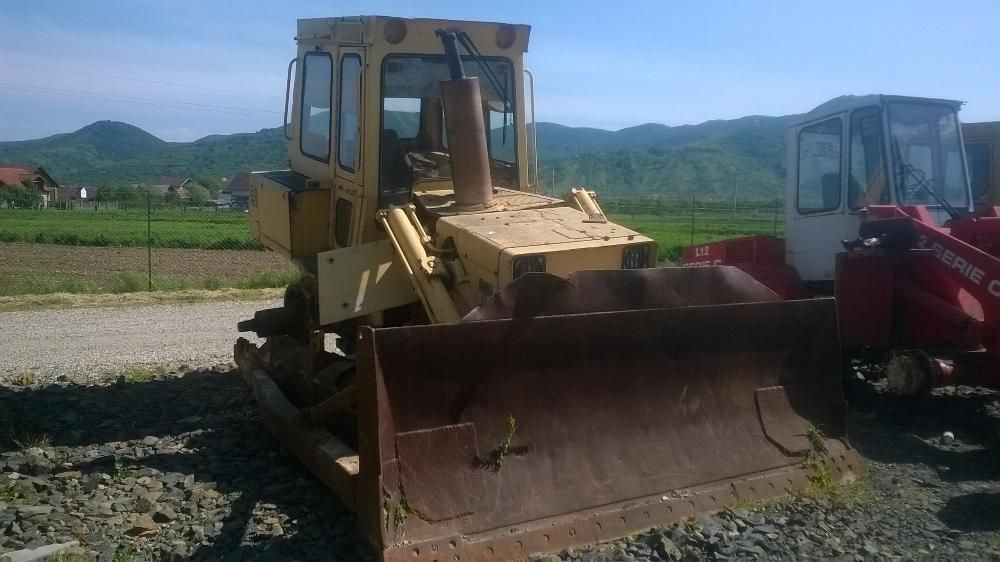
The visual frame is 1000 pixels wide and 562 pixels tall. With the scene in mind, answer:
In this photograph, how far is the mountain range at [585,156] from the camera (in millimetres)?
58719

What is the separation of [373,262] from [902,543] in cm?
348

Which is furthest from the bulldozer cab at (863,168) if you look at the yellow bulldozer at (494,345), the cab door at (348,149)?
the cab door at (348,149)

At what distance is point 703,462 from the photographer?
484 centimetres

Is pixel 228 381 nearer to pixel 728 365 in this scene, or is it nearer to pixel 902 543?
pixel 728 365

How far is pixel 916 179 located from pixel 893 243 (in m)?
1.44

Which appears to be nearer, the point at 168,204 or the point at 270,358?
the point at 270,358

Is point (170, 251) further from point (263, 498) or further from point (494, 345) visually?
point (494, 345)

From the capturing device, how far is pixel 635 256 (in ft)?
17.7

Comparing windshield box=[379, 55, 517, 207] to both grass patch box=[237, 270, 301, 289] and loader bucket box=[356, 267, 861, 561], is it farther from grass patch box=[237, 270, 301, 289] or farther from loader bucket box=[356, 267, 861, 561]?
grass patch box=[237, 270, 301, 289]

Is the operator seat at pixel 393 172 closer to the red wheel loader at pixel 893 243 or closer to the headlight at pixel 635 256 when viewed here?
the headlight at pixel 635 256

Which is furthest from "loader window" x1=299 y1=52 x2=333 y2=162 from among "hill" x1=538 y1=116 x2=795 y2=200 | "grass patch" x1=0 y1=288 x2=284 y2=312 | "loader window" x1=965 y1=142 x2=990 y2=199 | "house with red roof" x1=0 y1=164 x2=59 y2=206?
"house with red roof" x1=0 y1=164 x2=59 y2=206

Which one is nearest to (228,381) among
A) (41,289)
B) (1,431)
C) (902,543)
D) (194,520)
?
(1,431)

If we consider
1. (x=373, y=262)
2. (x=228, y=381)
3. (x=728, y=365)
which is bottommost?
(x=228, y=381)

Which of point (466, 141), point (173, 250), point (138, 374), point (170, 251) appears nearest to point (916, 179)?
point (466, 141)
